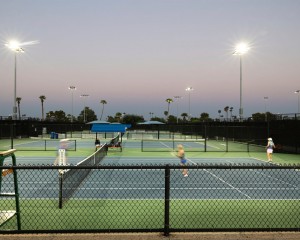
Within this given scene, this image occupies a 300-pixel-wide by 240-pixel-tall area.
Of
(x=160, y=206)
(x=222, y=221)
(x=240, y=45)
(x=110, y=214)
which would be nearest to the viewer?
(x=222, y=221)

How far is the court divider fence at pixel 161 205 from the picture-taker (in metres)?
5.90

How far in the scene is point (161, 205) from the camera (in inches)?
397

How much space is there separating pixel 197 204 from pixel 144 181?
16.2 ft

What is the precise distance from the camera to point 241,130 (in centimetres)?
4153

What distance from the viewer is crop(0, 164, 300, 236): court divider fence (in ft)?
19.4

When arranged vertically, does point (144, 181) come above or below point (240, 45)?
below

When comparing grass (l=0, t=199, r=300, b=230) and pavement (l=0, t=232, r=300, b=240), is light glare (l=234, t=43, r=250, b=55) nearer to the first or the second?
grass (l=0, t=199, r=300, b=230)

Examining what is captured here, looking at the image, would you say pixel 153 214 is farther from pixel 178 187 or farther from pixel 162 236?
pixel 178 187

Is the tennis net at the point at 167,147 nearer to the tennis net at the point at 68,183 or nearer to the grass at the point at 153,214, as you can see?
the tennis net at the point at 68,183

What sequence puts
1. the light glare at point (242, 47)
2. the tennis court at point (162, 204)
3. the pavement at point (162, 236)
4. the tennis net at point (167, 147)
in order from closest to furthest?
1. the pavement at point (162, 236)
2. the tennis court at point (162, 204)
3. the tennis net at point (167, 147)
4. the light glare at point (242, 47)

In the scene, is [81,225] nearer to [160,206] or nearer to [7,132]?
[160,206]

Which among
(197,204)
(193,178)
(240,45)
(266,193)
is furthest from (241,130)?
(197,204)

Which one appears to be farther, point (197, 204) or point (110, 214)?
point (197, 204)

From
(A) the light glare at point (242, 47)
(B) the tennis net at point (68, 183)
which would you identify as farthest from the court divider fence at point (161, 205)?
(A) the light glare at point (242, 47)
